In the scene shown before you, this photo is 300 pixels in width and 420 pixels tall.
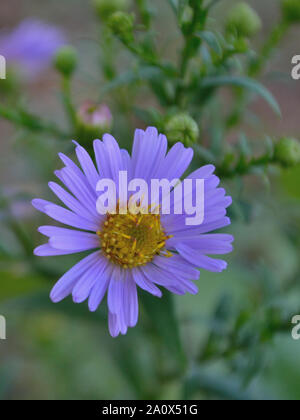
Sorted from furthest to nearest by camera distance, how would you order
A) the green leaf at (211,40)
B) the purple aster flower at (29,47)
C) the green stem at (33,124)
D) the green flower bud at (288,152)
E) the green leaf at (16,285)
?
the purple aster flower at (29,47)
the green leaf at (16,285)
the green stem at (33,124)
the green flower bud at (288,152)
the green leaf at (211,40)

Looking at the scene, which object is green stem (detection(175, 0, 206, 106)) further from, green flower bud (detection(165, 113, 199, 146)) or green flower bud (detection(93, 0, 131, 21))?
green flower bud (detection(93, 0, 131, 21))

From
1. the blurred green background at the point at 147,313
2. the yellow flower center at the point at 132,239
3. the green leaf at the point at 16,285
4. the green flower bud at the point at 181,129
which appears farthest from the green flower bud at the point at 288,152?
the green leaf at the point at 16,285

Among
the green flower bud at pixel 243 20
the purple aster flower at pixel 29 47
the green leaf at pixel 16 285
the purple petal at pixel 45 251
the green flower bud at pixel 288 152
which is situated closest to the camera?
the purple petal at pixel 45 251

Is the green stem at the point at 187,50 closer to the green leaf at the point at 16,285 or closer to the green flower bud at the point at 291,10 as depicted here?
the green flower bud at the point at 291,10

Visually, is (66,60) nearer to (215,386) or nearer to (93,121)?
(93,121)

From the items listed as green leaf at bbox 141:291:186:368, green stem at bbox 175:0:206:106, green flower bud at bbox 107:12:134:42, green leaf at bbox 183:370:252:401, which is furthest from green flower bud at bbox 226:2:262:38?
green leaf at bbox 183:370:252:401

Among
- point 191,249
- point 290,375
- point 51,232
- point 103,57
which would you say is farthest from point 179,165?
point 290,375

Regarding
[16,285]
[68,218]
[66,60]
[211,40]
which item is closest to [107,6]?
[66,60]
